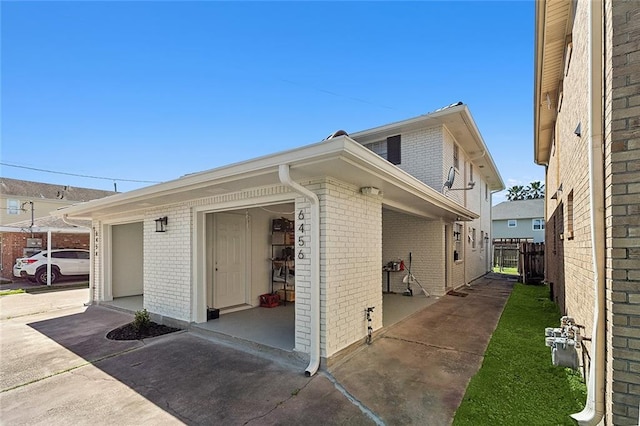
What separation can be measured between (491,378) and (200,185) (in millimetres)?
4848

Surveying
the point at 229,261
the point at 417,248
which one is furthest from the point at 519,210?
the point at 229,261

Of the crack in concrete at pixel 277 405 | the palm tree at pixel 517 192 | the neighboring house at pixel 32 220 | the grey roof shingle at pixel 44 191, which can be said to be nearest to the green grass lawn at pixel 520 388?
the crack in concrete at pixel 277 405

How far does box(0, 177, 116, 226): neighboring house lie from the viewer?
21000mm

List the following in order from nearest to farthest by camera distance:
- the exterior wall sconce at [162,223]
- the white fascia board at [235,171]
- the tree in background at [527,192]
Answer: the white fascia board at [235,171]
the exterior wall sconce at [162,223]
the tree in background at [527,192]

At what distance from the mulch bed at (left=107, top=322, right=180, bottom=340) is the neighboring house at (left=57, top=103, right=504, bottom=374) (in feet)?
0.89

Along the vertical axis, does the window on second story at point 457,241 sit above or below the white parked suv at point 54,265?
above

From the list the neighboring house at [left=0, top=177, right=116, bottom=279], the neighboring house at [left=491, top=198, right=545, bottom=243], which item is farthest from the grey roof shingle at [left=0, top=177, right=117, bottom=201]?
the neighboring house at [left=491, top=198, right=545, bottom=243]

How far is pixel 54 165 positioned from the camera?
20.4 meters

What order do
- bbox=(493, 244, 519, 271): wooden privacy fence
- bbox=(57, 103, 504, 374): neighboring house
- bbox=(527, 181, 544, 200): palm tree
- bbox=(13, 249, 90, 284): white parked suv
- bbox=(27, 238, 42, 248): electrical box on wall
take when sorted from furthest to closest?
bbox=(527, 181, 544, 200): palm tree, bbox=(493, 244, 519, 271): wooden privacy fence, bbox=(27, 238, 42, 248): electrical box on wall, bbox=(13, 249, 90, 284): white parked suv, bbox=(57, 103, 504, 374): neighboring house

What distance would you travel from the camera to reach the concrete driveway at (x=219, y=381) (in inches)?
124

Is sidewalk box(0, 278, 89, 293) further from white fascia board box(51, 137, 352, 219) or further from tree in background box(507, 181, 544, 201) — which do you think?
tree in background box(507, 181, 544, 201)

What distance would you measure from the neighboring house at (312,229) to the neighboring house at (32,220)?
21.3 feet

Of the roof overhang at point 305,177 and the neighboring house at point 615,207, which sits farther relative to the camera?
the roof overhang at point 305,177

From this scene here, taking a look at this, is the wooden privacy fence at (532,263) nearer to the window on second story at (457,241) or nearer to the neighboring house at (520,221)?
the window on second story at (457,241)
